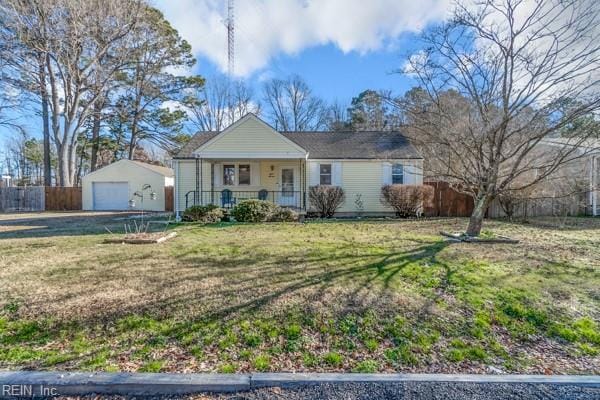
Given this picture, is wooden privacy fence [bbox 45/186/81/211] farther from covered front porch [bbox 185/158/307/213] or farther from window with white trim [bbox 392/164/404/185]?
window with white trim [bbox 392/164/404/185]

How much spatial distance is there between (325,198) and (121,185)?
50.7ft

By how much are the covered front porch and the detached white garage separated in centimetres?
699

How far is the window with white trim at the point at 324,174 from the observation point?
1709 centimetres

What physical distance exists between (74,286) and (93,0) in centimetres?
2148

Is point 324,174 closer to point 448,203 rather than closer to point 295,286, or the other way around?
point 448,203

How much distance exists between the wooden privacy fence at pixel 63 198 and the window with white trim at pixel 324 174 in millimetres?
17514

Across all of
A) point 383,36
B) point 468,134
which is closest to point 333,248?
point 468,134

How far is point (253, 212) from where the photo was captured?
13.1 meters

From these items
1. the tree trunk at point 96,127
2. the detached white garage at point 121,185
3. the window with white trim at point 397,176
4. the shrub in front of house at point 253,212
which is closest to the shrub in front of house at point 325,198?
the shrub in front of house at point 253,212

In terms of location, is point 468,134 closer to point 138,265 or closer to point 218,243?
point 218,243

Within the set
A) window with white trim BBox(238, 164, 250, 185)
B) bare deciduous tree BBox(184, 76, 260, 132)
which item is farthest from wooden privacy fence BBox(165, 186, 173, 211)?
bare deciduous tree BBox(184, 76, 260, 132)

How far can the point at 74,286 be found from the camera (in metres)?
4.72

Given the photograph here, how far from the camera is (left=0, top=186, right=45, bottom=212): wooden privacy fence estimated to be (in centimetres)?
2278

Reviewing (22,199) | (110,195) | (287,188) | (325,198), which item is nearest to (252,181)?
(287,188)
